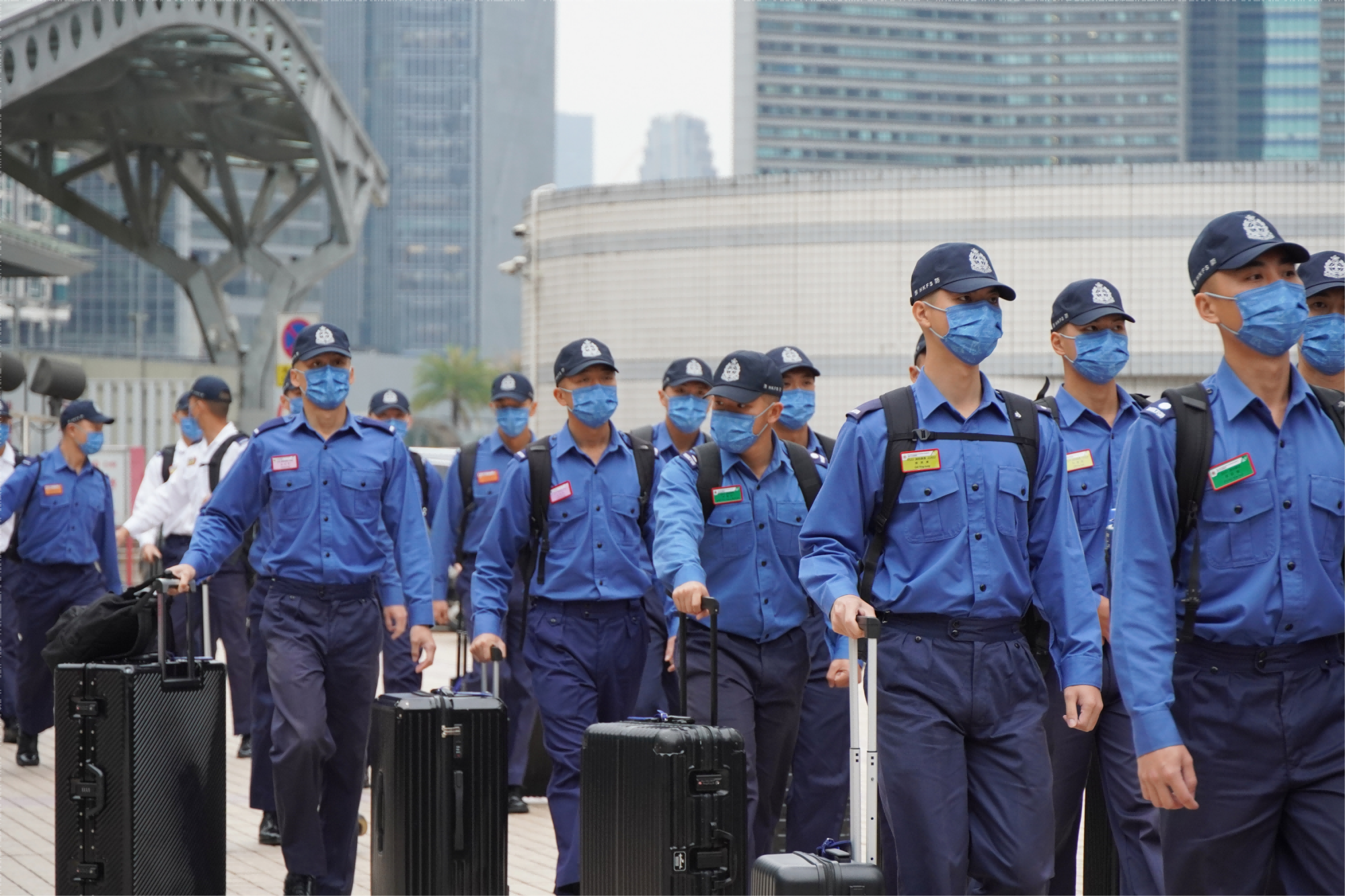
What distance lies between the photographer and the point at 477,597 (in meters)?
7.40

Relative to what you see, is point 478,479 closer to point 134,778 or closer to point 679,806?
point 134,778

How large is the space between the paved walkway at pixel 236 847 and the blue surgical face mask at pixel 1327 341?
4.20m

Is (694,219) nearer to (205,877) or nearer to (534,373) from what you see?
(534,373)

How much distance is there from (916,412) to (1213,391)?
96cm

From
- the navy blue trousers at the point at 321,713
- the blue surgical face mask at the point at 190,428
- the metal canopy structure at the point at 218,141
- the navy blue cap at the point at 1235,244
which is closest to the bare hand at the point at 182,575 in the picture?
the navy blue trousers at the point at 321,713

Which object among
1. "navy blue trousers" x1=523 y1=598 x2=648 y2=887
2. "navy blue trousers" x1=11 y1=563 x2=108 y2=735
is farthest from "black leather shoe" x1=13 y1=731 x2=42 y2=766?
"navy blue trousers" x1=523 y1=598 x2=648 y2=887

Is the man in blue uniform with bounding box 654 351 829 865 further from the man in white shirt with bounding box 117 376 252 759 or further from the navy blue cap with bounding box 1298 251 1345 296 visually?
the man in white shirt with bounding box 117 376 252 759

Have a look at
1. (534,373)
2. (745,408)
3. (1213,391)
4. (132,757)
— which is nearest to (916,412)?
(1213,391)

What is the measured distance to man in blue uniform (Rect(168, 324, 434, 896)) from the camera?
23.8 feet

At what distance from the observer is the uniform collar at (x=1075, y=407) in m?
6.80

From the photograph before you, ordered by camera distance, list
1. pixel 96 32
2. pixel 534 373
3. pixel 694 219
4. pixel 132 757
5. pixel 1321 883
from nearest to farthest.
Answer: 1. pixel 1321 883
2. pixel 132 757
3. pixel 96 32
4. pixel 694 219
5. pixel 534 373

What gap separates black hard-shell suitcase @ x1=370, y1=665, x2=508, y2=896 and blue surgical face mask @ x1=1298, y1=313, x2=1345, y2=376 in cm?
346

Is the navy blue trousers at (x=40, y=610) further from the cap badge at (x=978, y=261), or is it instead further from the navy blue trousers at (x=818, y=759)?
the cap badge at (x=978, y=261)

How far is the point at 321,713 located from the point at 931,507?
3394 mm
